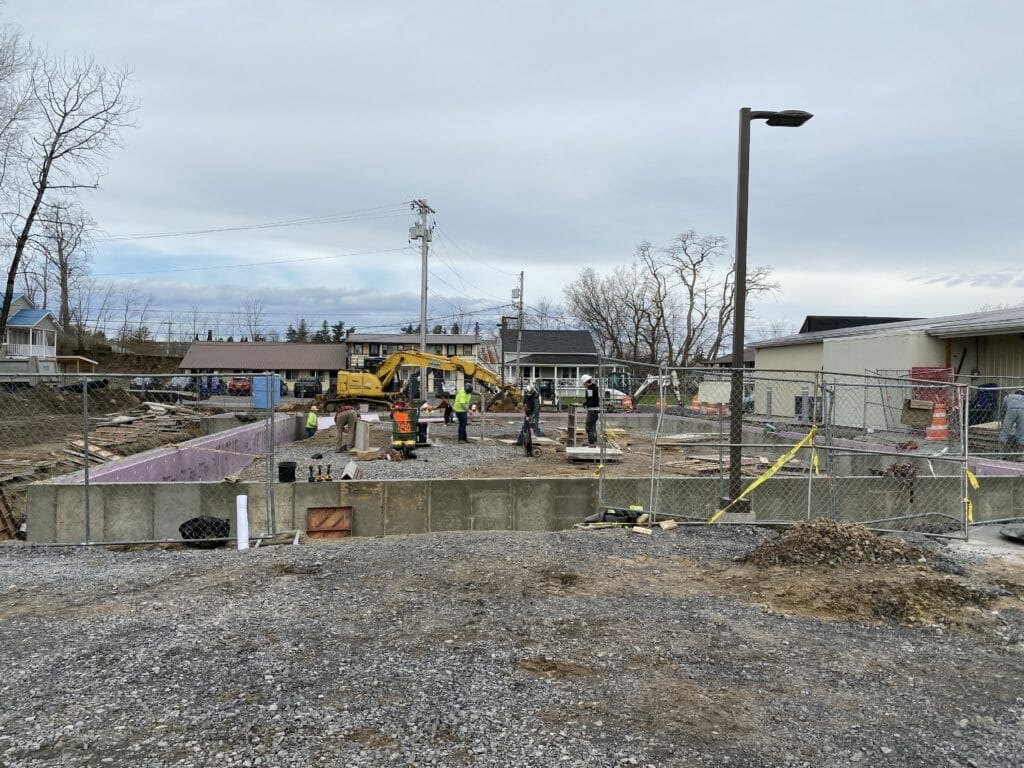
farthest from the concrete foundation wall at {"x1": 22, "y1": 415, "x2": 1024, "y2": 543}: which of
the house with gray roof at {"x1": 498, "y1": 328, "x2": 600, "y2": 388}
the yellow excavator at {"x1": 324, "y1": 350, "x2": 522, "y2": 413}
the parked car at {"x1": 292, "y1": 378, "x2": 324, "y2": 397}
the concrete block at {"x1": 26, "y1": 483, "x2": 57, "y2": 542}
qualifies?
the house with gray roof at {"x1": 498, "y1": 328, "x2": 600, "y2": 388}

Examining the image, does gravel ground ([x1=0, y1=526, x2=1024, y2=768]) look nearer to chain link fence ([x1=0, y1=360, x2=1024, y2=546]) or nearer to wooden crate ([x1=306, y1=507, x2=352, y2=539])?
chain link fence ([x1=0, y1=360, x2=1024, y2=546])

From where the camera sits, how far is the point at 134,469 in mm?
11047

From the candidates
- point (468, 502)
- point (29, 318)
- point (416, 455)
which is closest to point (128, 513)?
point (468, 502)

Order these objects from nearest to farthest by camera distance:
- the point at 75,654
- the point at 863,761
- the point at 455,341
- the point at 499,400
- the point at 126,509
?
the point at 863,761
the point at 75,654
the point at 126,509
the point at 499,400
the point at 455,341

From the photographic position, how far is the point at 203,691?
3857 millimetres

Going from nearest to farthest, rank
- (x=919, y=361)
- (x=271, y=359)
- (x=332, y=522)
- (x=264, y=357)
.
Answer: (x=332, y=522) < (x=919, y=361) < (x=271, y=359) < (x=264, y=357)

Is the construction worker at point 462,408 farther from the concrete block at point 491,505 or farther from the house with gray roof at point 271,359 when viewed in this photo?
the house with gray roof at point 271,359

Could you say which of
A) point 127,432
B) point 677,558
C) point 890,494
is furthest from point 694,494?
point 127,432

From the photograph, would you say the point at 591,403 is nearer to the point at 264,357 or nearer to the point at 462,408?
the point at 462,408

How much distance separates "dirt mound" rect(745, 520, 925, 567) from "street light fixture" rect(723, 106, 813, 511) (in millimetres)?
1359

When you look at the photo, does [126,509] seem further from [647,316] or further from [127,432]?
[647,316]

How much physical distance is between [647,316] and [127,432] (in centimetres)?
4642

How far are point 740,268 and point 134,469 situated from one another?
9.69 m

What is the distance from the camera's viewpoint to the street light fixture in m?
8.05
